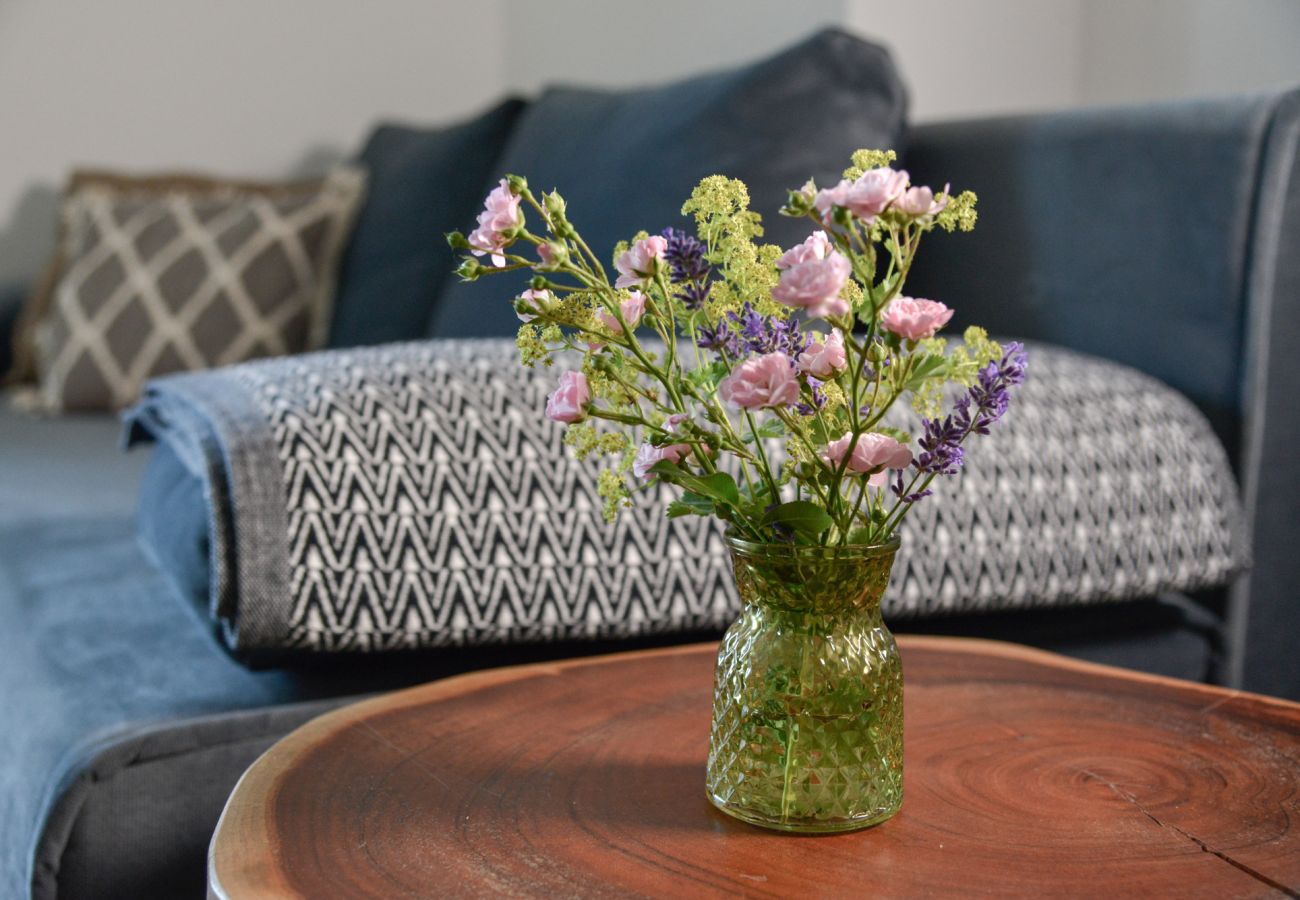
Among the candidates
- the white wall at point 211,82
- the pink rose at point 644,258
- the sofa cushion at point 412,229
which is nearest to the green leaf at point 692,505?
the pink rose at point 644,258

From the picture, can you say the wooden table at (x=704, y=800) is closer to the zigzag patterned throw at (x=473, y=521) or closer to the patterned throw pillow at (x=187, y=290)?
the zigzag patterned throw at (x=473, y=521)

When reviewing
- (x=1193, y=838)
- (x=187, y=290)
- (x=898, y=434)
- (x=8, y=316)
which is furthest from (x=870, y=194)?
(x=8, y=316)

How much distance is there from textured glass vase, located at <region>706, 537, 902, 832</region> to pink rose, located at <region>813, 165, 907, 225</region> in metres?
0.16

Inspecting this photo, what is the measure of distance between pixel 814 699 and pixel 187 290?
1.85 metres

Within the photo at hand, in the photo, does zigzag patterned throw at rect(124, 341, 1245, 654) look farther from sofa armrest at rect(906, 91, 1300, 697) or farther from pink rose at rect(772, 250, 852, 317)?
pink rose at rect(772, 250, 852, 317)

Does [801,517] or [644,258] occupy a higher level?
[644,258]

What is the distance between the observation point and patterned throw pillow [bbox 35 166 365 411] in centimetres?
220

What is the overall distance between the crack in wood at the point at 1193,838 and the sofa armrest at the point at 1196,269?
2.30ft

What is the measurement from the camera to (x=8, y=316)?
261cm

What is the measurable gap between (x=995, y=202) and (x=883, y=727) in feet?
3.46

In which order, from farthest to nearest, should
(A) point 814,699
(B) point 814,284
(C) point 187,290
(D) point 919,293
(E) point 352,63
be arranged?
(E) point 352,63 → (C) point 187,290 → (D) point 919,293 → (A) point 814,699 → (B) point 814,284

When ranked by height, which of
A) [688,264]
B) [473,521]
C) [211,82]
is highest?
[211,82]

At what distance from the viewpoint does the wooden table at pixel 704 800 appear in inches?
22.9

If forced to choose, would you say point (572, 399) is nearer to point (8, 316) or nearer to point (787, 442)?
point (787, 442)
